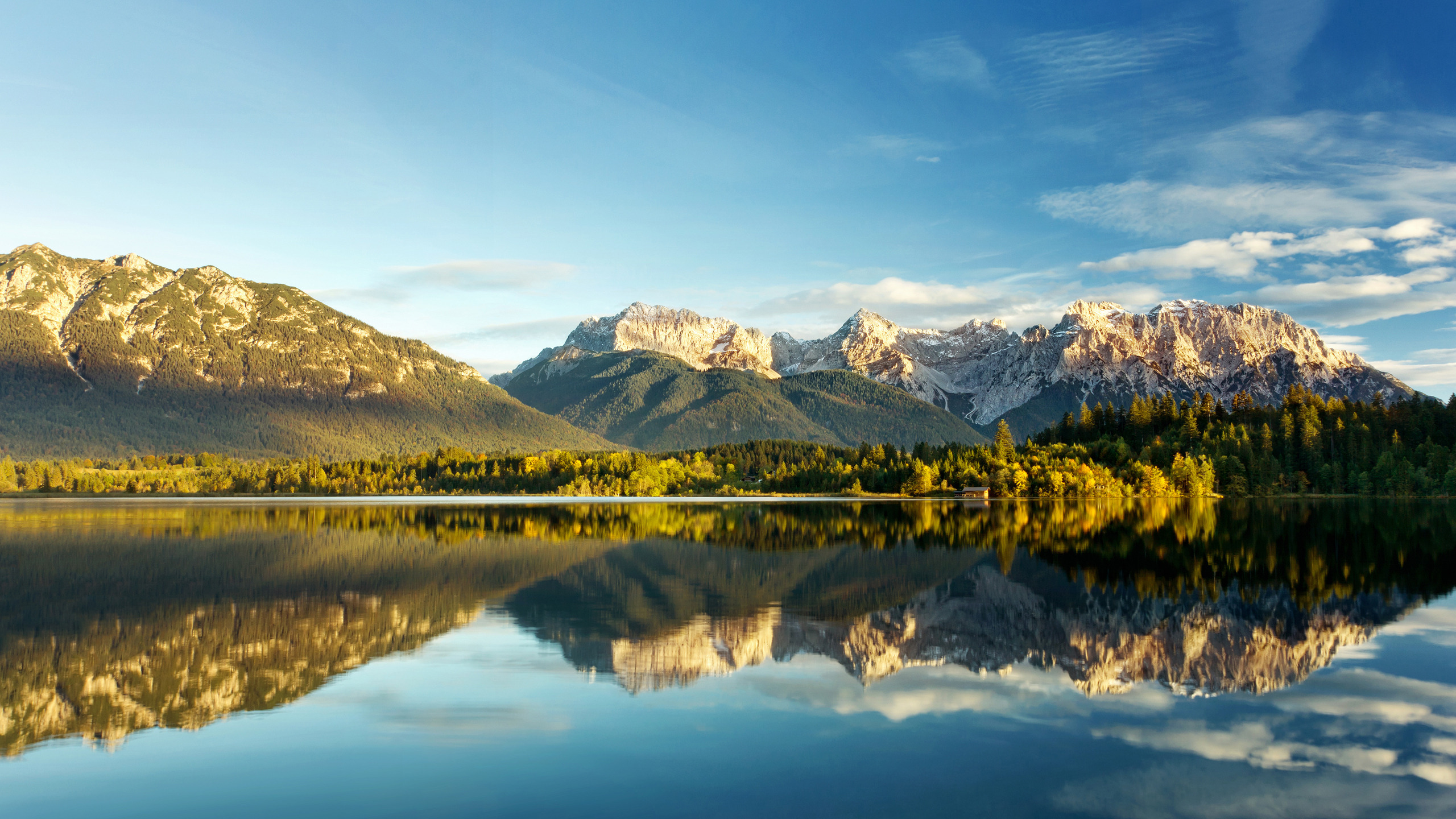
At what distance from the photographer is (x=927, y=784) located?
52.5 feet

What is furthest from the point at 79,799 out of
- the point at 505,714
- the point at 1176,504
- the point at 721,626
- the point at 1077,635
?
the point at 1176,504

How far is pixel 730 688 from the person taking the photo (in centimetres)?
2275

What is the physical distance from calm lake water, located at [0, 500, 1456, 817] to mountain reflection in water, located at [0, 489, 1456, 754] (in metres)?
0.23

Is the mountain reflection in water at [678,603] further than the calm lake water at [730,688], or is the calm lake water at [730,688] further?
the mountain reflection in water at [678,603]

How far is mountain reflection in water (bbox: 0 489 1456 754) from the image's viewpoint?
24328 mm

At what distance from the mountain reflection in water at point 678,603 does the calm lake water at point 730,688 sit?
0.74ft

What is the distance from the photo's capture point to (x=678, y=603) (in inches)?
1471

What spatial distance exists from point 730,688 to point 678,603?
48.6 ft

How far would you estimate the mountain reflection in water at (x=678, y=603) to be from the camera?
24.3 metres

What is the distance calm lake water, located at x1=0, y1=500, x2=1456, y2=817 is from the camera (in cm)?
1578

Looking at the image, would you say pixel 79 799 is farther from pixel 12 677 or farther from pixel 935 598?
pixel 935 598

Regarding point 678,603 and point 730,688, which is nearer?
point 730,688

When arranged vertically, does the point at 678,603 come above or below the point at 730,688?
below

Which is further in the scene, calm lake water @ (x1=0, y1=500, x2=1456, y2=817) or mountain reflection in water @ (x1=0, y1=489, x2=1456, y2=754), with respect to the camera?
mountain reflection in water @ (x1=0, y1=489, x2=1456, y2=754)
